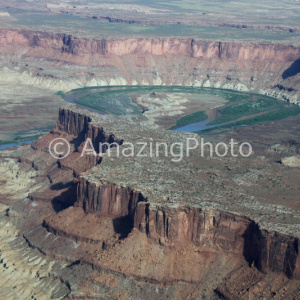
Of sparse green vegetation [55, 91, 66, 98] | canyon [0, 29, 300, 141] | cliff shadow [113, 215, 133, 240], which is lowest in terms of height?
sparse green vegetation [55, 91, 66, 98]

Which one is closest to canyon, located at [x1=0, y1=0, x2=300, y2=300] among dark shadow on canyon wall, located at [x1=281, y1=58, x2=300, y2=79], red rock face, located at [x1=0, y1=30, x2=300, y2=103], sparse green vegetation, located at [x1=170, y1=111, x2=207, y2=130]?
sparse green vegetation, located at [x1=170, y1=111, x2=207, y2=130]

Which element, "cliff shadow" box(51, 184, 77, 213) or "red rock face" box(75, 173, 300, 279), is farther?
"cliff shadow" box(51, 184, 77, 213)

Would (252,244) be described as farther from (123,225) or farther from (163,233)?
(123,225)

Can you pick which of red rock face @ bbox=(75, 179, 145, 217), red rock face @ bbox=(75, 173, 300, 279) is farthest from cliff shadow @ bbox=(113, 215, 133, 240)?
red rock face @ bbox=(75, 173, 300, 279)

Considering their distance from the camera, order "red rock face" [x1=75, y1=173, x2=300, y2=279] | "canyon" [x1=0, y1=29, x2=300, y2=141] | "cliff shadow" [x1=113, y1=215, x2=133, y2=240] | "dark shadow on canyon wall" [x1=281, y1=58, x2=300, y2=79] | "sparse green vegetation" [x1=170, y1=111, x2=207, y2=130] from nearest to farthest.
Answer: "red rock face" [x1=75, y1=173, x2=300, y2=279] → "cliff shadow" [x1=113, y1=215, x2=133, y2=240] → "sparse green vegetation" [x1=170, y1=111, x2=207, y2=130] → "canyon" [x1=0, y1=29, x2=300, y2=141] → "dark shadow on canyon wall" [x1=281, y1=58, x2=300, y2=79]

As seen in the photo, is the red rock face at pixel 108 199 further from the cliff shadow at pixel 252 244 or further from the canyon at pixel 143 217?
the cliff shadow at pixel 252 244

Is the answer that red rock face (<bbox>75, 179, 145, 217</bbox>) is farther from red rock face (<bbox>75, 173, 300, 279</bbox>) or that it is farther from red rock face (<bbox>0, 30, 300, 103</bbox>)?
red rock face (<bbox>0, 30, 300, 103</bbox>)

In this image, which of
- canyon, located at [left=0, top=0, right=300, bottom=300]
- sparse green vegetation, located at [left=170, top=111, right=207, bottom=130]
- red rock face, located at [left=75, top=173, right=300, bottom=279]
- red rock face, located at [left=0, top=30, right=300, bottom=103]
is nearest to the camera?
red rock face, located at [left=75, top=173, right=300, bottom=279]

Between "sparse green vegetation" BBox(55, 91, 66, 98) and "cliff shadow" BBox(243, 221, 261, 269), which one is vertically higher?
"cliff shadow" BBox(243, 221, 261, 269)

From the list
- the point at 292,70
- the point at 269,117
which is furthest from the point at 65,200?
the point at 292,70
